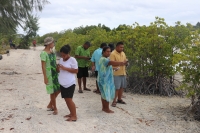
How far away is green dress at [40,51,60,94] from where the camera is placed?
5668 mm

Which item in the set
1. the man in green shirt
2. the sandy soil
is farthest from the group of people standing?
the man in green shirt

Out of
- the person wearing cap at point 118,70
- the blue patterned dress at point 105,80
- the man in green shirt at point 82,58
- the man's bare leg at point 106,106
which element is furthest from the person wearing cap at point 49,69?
the man in green shirt at point 82,58

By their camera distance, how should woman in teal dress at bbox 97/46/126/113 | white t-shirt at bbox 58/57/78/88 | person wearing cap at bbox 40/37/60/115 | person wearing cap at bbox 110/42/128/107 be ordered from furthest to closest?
person wearing cap at bbox 110/42/128/107, woman in teal dress at bbox 97/46/126/113, person wearing cap at bbox 40/37/60/115, white t-shirt at bbox 58/57/78/88

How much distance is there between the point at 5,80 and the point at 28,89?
92.0 inches

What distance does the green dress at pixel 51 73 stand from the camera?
5.67m

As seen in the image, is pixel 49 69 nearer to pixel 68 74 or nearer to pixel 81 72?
pixel 68 74

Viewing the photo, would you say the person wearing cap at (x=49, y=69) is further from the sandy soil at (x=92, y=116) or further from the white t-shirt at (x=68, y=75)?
the sandy soil at (x=92, y=116)

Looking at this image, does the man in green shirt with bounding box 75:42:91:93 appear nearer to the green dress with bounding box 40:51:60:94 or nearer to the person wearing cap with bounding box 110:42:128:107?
the person wearing cap with bounding box 110:42:128:107

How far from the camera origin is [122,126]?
549cm

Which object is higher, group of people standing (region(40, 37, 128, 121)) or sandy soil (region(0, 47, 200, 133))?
group of people standing (region(40, 37, 128, 121))

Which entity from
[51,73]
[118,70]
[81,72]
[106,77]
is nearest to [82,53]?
[81,72]

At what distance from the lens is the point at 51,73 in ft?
18.9

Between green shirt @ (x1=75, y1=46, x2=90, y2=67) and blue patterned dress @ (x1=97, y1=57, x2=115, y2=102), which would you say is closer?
blue patterned dress @ (x1=97, y1=57, x2=115, y2=102)

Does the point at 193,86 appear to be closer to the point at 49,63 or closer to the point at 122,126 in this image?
the point at 122,126
